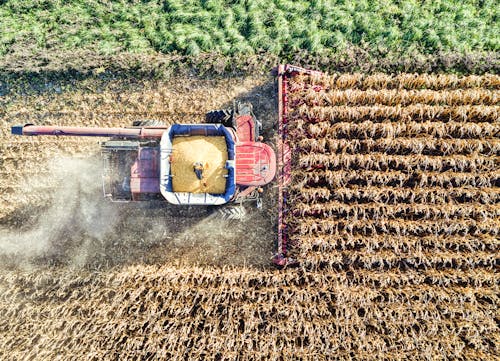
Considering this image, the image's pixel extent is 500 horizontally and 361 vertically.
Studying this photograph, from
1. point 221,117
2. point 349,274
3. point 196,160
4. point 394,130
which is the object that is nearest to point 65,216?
point 196,160

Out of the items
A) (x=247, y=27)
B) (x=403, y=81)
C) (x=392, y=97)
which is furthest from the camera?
(x=247, y=27)

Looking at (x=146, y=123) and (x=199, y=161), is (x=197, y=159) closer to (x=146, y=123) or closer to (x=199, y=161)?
(x=199, y=161)

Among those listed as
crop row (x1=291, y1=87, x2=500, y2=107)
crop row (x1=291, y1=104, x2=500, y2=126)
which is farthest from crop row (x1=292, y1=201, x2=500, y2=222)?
crop row (x1=291, y1=87, x2=500, y2=107)

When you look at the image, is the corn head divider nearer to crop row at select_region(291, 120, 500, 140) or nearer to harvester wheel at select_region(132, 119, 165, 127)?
crop row at select_region(291, 120, 500, 140)

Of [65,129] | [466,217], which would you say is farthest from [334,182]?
[65,129]

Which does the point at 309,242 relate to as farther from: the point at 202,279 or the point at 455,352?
the point at 455,352
